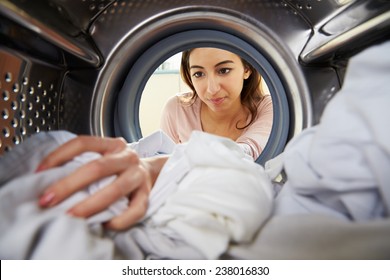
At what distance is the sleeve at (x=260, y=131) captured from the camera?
1.10 metres

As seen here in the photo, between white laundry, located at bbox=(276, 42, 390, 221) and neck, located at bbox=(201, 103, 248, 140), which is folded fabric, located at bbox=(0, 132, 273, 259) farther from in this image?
neck, located at bbox=(201, 103, 248, 140)

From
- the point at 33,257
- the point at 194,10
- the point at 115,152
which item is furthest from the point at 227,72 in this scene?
the point at 33,257

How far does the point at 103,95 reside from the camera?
80cm

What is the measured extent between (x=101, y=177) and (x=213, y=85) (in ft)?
3.44

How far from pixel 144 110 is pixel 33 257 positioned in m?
2.40

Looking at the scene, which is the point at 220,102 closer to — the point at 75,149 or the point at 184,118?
the point at 184,118

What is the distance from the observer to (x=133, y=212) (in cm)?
37

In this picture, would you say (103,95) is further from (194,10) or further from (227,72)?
(227,72)

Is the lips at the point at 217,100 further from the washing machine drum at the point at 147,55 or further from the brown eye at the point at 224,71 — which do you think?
the washing machine drum at the point at 147,55

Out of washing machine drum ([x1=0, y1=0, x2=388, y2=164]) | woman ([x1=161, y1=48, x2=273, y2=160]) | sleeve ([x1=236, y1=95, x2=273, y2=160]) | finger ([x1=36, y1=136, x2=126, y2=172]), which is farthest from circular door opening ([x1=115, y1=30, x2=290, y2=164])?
finger ([x1=36, y1=136, x2=126, y2=172])

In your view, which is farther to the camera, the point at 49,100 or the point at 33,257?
the point at 49,100

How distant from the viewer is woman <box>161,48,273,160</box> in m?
1.33

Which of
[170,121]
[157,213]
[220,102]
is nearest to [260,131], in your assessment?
[220,102]

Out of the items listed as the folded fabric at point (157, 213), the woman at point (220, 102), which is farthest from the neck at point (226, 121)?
the folded fabric at point (157, 213)
